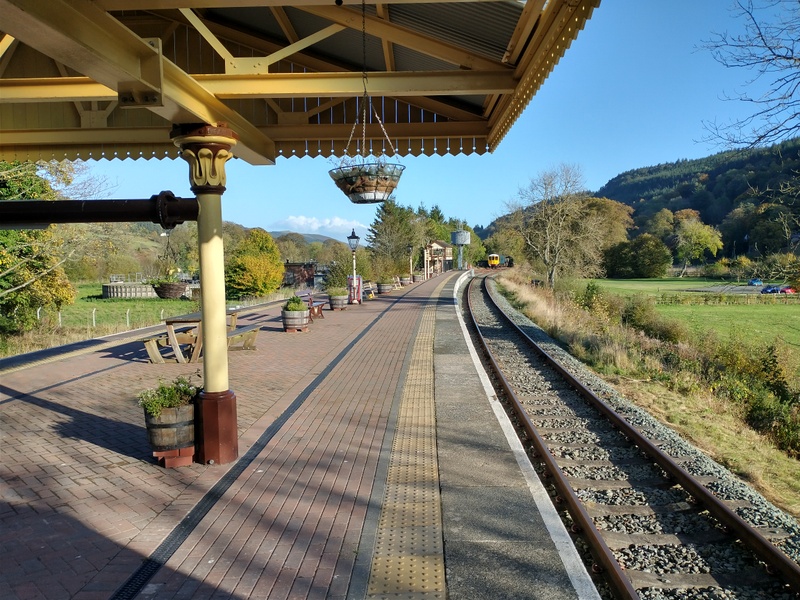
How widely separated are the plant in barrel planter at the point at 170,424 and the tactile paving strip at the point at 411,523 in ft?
6.47

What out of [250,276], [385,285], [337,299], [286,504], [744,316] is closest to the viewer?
[286,504]

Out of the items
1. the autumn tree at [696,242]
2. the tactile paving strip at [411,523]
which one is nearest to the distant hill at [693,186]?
the autumn tree at [696,242]

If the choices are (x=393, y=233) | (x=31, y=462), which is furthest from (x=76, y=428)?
(x=393, y=233)

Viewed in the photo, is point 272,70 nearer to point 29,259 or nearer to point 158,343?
point 158,343

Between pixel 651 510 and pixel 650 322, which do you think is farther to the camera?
pixel 650 322

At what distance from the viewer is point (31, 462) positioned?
574 cm

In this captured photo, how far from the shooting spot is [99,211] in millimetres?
4965


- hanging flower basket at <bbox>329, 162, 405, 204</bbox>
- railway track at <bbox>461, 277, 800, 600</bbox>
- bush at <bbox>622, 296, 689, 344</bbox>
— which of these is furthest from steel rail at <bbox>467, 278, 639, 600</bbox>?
bush at <bbox>622, 296, 689, 344</bbox>

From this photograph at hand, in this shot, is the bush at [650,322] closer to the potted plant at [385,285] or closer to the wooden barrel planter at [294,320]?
the wooden barrel planter at [294,320]

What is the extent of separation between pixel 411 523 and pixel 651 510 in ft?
7.49

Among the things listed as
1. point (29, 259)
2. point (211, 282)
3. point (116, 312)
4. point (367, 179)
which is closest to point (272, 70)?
point (367, 179)

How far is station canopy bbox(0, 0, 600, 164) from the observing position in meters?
4.07

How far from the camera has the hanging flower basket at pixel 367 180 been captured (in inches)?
239

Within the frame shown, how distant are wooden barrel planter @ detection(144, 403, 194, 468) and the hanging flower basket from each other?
270 centimetres
